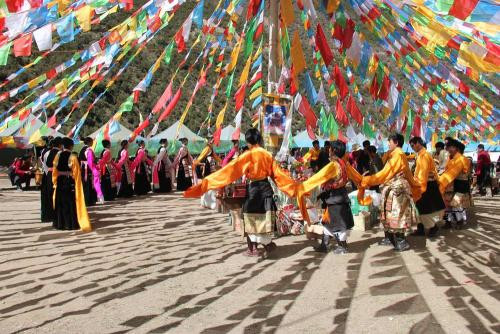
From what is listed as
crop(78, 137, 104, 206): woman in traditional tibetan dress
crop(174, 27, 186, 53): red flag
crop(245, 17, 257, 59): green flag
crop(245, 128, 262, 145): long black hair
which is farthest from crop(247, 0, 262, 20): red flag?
crop(78, 137, 104, 206): woman in traditional tibetan dress

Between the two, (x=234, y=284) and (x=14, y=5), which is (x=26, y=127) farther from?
(x=234, y=284)

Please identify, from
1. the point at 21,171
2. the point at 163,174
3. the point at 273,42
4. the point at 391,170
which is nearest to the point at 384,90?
the point at 273,42

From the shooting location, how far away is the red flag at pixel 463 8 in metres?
4.76

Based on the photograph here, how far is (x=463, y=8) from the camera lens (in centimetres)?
479

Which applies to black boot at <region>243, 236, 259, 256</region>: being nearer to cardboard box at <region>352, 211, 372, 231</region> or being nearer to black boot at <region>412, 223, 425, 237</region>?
cardboard box at <region>352, 211, 372, 231</region>

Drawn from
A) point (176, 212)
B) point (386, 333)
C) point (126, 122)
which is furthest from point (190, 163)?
point (126, 122)

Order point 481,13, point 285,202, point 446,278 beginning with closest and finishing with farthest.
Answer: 1. point 481,13
2. point 446,278
3. point 285,202

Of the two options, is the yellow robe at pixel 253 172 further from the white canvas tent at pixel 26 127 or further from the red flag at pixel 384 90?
the white canvas tent at pixel 26 127

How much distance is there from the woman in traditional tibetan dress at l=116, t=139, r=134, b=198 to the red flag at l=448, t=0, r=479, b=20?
40.5 ft

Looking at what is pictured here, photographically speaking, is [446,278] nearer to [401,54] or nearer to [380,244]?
[380,244]

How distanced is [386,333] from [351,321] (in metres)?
0.38

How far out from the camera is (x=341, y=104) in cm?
1006

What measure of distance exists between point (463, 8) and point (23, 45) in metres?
5.41

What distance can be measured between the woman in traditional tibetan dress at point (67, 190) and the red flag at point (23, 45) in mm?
2659
